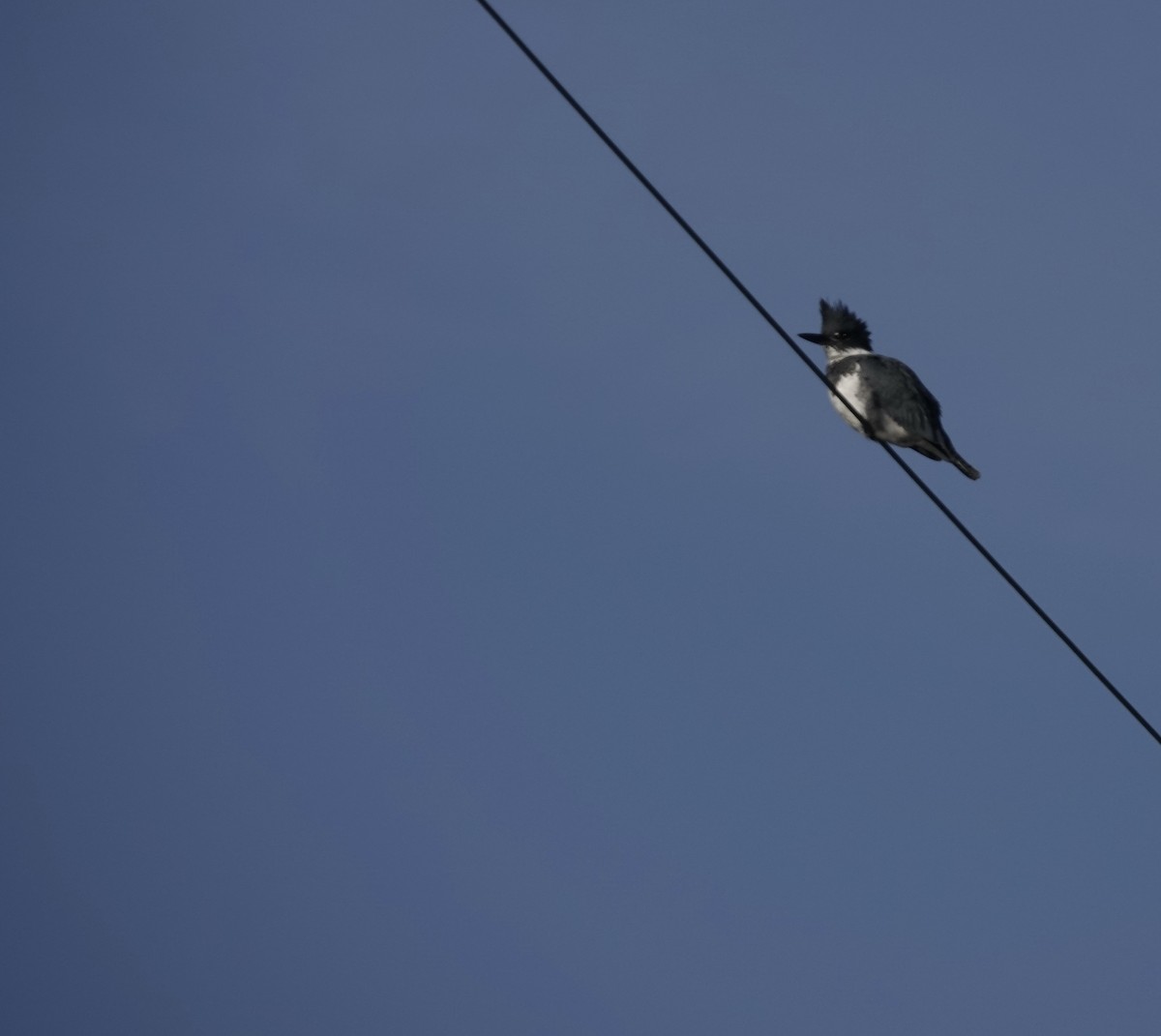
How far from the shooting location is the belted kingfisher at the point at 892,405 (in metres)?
10.6

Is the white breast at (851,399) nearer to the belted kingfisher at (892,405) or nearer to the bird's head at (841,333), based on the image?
the belted kingfisher at (892,405)

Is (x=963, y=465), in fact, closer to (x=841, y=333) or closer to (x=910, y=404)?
(x=910, y=404)

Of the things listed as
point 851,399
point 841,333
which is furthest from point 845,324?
point 851,399

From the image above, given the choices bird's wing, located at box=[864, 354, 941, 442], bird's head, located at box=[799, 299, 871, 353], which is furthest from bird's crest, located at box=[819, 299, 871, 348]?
bird's wing, located at box=[864, 354, 941, 442]

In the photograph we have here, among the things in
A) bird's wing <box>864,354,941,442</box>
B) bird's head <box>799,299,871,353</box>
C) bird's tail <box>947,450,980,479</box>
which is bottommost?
bird's tail <box>947,450,980,479</box>

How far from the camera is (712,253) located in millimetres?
5793

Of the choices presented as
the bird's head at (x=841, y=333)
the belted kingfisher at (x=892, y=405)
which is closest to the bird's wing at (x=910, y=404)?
the belted kingfisher at (x=892, y=405)

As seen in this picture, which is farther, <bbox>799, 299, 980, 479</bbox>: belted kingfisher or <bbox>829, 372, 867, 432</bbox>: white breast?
<bbox>829, 372, 867, 432</bbox>: white breast

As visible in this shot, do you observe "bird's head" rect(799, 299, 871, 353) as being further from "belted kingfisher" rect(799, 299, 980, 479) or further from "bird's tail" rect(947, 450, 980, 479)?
"bird's tail" rect(947, 450, 980, 479)

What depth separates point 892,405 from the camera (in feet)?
35.1

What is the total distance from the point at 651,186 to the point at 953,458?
5307mm

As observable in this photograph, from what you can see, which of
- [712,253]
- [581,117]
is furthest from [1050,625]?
[581,117]

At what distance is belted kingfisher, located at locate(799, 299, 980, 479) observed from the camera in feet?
34.7

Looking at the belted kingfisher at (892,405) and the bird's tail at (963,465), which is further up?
the belted kingfisher at (892,405)
